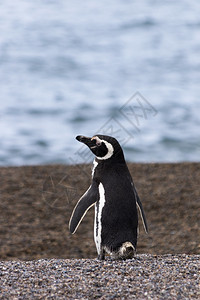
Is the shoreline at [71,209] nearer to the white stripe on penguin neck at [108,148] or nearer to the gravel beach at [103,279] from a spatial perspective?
the gravel beach at [103,279]

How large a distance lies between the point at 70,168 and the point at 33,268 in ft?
12.7

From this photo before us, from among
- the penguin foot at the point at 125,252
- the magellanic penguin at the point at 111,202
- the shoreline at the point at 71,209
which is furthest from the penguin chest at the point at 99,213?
the shoreline at the point at 71,209

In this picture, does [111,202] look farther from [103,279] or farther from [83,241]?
[83,241]

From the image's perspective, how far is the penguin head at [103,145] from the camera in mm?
3021

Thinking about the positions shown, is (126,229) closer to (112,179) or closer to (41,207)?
(112,179)

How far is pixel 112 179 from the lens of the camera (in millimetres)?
3037

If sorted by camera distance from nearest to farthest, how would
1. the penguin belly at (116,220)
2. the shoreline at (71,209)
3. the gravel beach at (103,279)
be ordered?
the gravel beach at (103,279)
the penguin belly at (116,220)
the shoreline at (71,209)

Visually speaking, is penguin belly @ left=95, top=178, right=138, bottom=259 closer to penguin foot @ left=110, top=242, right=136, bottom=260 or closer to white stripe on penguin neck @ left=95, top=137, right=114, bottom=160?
penguin foot @ left=110, top=242, right=136, bottom=260

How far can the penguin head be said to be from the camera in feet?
9.91

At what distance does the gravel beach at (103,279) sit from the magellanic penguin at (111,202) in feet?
0.31

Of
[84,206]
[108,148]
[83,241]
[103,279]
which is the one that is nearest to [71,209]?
[83,241]

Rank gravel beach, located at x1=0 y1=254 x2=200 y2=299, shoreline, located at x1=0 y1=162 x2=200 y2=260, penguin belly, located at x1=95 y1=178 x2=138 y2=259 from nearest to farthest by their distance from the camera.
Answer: gravel beach, located at x1=0 y1=254 x2=200 y2=299
penguin belly, located at x1=95 y1=178 x2=138 y2=259
shoreline, located at x1=0 y1=162 x2=200 y2=260

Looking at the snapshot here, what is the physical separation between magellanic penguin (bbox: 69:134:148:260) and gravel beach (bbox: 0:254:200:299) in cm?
10

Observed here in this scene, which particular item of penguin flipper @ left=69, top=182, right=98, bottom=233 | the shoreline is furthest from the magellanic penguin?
the shoreline
